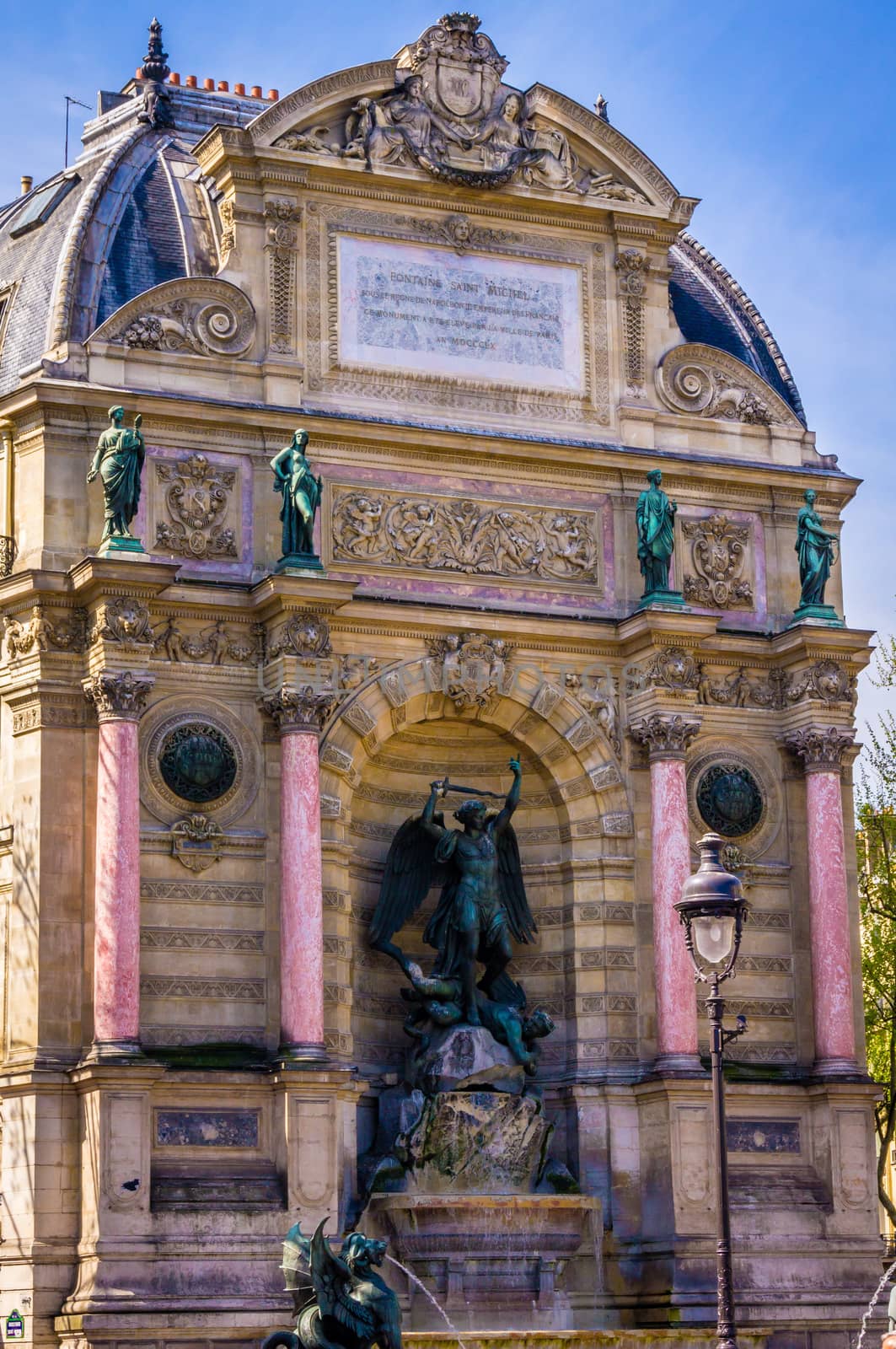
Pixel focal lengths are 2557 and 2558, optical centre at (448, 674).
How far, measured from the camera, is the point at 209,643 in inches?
1188

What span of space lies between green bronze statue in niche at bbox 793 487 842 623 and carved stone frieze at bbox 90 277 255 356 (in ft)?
24.8

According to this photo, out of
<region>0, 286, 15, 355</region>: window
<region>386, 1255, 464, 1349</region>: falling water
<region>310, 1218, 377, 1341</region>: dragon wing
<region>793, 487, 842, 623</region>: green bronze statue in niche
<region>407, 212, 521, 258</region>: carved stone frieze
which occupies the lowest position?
<region>386, 1255, 464, 1349</region>: falling water

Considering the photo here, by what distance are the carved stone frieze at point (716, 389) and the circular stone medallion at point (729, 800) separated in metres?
4.82

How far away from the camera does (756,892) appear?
32812 millimetres

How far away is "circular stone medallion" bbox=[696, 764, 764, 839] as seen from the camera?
3256 cm

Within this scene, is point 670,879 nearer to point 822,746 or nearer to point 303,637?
point 822,746

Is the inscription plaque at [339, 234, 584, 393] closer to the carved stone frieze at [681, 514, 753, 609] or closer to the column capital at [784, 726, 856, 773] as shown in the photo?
the carved stone frieze at [681, 514, 753, 609]

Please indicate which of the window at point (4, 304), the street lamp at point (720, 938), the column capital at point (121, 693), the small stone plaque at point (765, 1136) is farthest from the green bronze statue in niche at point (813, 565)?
the street lamp at point (720, 938)

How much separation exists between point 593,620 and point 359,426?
3828 mm

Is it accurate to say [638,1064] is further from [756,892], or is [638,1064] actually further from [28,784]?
[28,784]

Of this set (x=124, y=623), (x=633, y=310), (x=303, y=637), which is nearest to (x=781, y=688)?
(x=633, y=310)

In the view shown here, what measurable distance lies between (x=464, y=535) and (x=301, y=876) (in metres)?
5.19

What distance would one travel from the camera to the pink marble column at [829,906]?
31844 mm

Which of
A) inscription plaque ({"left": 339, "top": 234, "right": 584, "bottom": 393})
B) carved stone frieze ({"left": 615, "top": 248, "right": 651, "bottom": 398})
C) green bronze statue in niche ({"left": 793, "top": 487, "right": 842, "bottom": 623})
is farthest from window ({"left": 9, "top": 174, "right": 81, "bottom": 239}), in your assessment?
green bronze statue in niche ({"left": 793, "top": 487, "right": 842, "bottom": 623})
